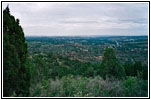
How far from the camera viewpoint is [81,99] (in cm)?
345

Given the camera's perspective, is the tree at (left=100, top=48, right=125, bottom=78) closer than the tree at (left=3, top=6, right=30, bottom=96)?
No

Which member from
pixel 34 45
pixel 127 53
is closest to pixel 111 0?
pixel 127 53

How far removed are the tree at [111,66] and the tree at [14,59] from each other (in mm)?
4284

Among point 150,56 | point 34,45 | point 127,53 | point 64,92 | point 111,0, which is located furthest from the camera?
point 34,45

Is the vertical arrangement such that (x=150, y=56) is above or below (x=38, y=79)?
above

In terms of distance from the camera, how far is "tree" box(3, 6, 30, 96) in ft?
13.6

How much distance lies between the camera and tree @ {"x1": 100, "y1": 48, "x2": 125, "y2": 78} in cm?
794

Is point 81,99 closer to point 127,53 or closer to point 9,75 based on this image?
point 9,75

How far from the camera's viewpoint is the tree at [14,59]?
4137 millimetres

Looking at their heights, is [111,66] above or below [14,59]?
below

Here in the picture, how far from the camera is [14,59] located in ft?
14.2

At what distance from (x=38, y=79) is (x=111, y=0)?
19.4 ft

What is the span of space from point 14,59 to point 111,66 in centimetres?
503

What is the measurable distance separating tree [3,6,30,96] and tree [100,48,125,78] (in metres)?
4.28
